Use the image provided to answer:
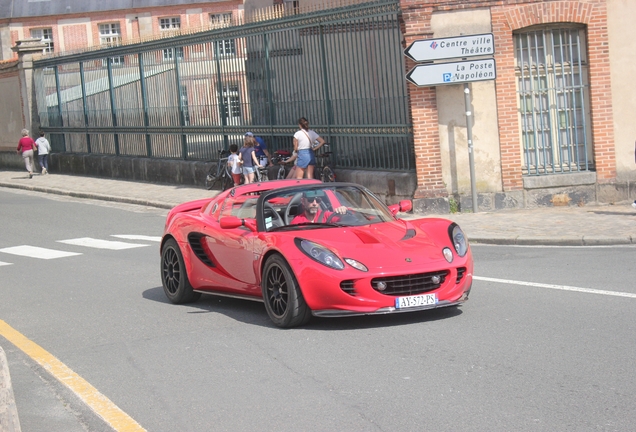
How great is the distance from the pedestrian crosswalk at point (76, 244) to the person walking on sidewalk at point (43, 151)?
1654cm

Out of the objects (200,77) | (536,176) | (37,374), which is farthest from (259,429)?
(200,77)

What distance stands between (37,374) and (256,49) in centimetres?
1549

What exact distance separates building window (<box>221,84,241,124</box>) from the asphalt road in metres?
12.1

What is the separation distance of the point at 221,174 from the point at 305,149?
4624mm

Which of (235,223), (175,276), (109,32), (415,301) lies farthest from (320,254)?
(109,32)

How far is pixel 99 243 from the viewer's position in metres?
16.8

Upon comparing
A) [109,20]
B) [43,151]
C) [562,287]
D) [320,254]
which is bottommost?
[562,287]

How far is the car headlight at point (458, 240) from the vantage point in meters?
8.75

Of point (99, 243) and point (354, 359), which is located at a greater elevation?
point (99, 243)

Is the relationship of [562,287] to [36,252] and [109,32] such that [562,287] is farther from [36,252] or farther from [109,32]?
[109,32]

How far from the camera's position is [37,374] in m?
7.67

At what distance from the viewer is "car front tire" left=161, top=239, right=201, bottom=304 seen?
10.4m

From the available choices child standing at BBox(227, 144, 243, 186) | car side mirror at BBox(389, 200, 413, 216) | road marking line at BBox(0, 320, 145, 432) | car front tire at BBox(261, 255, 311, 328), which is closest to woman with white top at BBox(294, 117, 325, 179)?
child standing at BBox(227, 144, 243, 186)

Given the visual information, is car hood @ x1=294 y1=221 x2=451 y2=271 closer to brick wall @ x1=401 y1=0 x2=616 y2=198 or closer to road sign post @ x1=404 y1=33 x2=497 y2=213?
road sign post @ x1=404 y1=33 x2=497 y2=213
